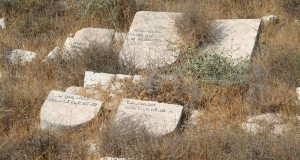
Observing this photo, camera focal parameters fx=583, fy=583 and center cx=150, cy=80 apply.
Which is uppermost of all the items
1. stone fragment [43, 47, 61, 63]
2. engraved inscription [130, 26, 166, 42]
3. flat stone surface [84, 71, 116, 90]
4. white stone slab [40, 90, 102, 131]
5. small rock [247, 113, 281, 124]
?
engraved inscription [130, 26, 166, 42]

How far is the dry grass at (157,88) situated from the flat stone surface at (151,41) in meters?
0.20

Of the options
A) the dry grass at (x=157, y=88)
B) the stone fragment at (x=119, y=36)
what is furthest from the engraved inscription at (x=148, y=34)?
the dry grass at (x=157, y=88)

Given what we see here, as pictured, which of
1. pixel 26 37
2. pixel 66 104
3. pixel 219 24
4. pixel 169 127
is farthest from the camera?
pixel 26 37

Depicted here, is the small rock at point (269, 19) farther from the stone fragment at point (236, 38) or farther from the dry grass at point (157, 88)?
the stone fragment at point (236, 38)

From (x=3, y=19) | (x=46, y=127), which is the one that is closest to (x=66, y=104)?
(x=46, y=127)

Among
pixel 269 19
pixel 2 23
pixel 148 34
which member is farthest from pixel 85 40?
pixel 269 19

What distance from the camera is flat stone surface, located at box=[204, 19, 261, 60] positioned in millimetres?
7598

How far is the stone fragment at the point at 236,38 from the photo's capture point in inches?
299

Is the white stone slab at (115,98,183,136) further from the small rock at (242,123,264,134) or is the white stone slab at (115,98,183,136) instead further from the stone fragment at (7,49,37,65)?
the stone fragment at (7,49,37,65)

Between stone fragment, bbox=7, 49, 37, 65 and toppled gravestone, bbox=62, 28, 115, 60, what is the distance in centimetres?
49

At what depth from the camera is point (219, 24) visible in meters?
8.21

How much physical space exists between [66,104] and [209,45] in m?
2.21

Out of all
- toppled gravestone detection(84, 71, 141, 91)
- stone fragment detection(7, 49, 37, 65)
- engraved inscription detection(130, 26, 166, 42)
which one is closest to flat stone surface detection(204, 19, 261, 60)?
engraved inscription detection(130, 26, 166, 42)

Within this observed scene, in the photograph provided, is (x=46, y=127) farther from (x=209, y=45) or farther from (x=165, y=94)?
(x=209, y=45)
